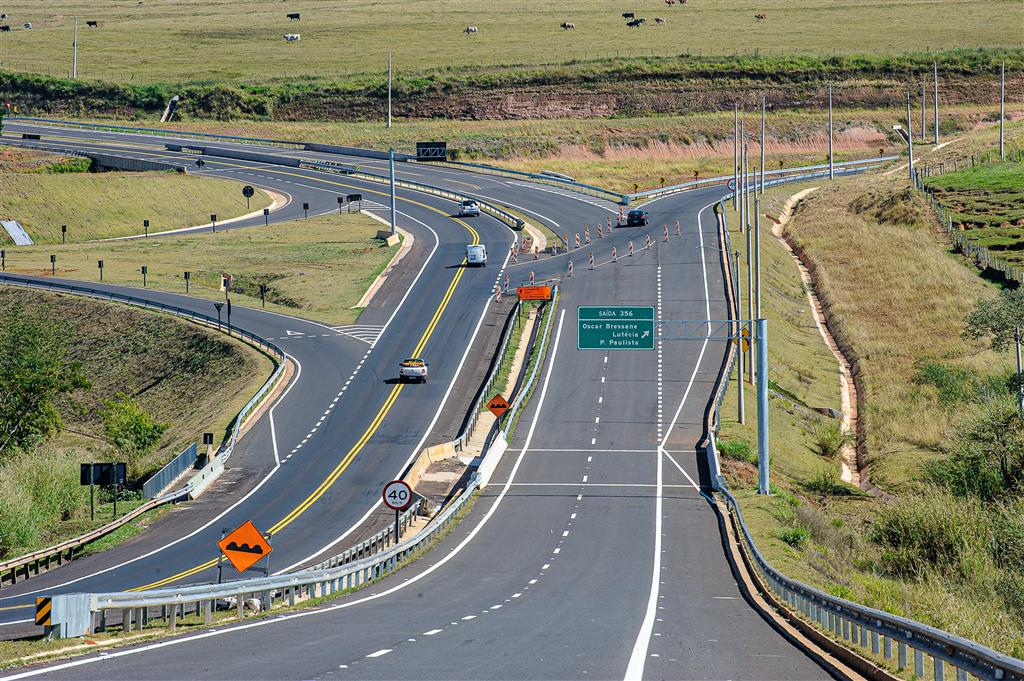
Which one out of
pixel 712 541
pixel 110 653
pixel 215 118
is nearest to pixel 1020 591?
pixel 712 541

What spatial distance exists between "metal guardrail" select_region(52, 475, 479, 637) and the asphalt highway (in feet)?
2.06

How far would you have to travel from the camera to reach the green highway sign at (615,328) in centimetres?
5456

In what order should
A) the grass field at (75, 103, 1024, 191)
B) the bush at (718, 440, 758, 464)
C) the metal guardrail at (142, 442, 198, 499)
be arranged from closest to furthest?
the metal guardrail at (142, 442, 198, 499)
the bush at (718, 440, 758, 464)
the grass field at (75, 103, 1024, 191)

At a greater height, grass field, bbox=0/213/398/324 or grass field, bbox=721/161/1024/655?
grass field, bbox=0/213/398/324

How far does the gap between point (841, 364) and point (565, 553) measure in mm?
38918

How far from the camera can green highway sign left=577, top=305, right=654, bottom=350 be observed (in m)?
54.6

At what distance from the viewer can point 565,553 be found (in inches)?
1496

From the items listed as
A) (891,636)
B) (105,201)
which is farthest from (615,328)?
(105,201)

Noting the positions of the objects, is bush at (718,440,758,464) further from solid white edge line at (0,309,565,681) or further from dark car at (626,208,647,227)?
dark car at (626,208,647,227)

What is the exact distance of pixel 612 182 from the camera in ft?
414

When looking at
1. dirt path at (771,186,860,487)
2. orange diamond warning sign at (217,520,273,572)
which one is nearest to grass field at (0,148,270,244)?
dirt path at (771,186,860,487)

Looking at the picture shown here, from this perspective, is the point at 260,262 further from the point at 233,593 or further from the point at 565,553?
the point at 233,593

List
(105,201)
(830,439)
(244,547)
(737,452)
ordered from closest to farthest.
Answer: (244,547) → (737,452) → (830,439) → (105,201)

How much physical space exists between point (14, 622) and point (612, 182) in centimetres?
10147
